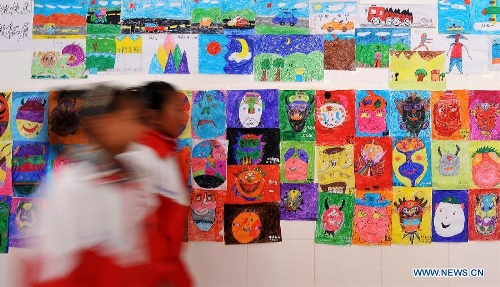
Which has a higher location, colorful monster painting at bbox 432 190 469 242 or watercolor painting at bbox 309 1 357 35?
watercolor painting at bbox 309 1 357 35

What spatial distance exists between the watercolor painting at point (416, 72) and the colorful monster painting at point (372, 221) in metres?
0.49

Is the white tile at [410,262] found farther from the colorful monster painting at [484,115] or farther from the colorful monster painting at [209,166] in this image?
the colorful monster painting at [209,166]

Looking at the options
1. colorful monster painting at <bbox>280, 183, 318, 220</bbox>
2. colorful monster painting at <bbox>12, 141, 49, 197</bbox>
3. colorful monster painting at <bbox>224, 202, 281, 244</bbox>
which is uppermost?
colorful monster painting at <bbox>12, 141, 49, 197</bbox>

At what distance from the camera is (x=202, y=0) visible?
1.95m

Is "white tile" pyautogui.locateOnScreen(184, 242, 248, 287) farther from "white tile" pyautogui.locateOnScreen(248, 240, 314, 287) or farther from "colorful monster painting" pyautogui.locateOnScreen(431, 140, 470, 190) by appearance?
"colorful monster painting" pyautogui.locateOnScreen(431, 140, 470, 190)

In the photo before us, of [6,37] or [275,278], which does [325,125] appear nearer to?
[275,278]

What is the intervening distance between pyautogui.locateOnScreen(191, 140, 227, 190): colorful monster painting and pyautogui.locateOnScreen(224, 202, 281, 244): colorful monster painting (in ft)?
0.37

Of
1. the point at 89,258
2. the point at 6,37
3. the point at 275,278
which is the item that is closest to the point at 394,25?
the point at 275,278

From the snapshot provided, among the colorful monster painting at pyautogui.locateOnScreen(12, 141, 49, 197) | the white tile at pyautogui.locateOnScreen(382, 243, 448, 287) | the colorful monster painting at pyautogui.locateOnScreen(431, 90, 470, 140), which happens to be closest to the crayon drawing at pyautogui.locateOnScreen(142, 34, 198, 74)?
the colorful monster painting at pyautogui.locateOnScreen(12, 141, 49, 197)

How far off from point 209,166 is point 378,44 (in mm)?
882

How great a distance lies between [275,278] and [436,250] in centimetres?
68

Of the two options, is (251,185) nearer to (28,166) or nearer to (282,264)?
(282,264)

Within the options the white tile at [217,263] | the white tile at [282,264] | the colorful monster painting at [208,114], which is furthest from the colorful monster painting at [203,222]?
the colorful monster painting at [208,114]

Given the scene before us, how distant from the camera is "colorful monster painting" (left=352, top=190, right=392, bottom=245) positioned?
6.23 feet
